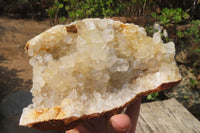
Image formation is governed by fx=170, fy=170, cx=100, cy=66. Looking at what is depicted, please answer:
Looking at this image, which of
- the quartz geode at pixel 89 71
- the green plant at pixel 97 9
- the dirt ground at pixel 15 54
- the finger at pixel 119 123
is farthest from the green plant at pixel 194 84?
the dirt ground at pixel 15 54

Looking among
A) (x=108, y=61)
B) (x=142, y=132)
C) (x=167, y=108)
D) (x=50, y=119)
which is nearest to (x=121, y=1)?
(x=167, y=108)

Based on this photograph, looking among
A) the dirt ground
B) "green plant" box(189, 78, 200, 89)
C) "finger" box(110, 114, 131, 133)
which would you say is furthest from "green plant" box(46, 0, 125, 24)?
"finger" box(110, 114, 131, 133)

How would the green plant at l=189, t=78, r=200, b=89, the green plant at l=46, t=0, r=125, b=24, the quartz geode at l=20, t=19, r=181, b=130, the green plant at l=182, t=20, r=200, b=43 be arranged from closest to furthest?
the quartz geode at l=20, t=19, r=181, b=130
the green plant at l=189, t=78, r=200, b=89
the green plant at l=182, t=20, r=200, b=43
the green plant at l=46, t=0, r=125, b=24

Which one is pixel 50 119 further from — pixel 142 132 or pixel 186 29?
pixel 186 29

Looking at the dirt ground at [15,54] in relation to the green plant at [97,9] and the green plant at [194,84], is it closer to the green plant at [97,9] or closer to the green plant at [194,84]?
the green plant at [97,9]

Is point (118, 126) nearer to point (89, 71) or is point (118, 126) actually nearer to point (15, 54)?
point (89, 71)

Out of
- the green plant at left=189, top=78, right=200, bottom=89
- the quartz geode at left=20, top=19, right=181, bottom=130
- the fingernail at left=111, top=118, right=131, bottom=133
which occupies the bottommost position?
the green plant at left=189, top=78, right=200, bottom=89

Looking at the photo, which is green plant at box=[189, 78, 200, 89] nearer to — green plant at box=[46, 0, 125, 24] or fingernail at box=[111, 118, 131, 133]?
green plant at box=[46, 0, 125, 24]

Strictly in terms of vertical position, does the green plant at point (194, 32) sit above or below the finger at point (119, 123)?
below
